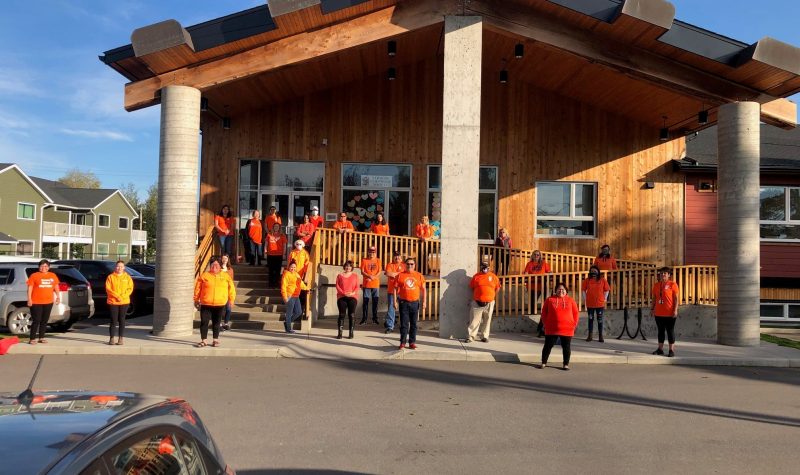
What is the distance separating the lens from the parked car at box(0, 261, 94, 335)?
13.4m

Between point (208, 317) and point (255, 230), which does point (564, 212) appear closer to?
point (255, 230)

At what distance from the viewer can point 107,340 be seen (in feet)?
40.8

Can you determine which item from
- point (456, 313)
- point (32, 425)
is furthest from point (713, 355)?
point (32, 425)

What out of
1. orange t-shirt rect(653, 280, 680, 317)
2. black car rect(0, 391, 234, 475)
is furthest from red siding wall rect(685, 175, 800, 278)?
black car rect(0, 391, 234, 475)

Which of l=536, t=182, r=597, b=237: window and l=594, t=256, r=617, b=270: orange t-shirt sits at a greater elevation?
l=536, t=182, r=597, b=237: window

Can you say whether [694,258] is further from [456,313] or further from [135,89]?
[135,89]

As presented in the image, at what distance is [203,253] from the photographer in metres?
15.9

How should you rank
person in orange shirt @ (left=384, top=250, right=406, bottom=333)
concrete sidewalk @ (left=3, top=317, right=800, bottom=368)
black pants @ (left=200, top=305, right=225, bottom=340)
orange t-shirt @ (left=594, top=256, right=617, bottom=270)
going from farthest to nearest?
orange t-shirt @ (left=594, top=256, right=617, bottom=270) → person in orange shirt @ (left=384, top=250, right=406, bottom=333) → black pants @ (left=200, top=305, right=225, bottom=340) → concrete sidewalk @ (left=3, top=317, right=800, bottom=368)

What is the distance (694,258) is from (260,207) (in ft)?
44.0

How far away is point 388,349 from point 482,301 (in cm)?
226

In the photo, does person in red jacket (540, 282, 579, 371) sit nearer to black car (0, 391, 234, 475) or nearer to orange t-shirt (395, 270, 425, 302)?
orange t-shirt (395, 270, 425, 302)

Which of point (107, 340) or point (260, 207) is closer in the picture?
point (107, 340)

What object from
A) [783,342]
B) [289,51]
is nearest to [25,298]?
[289,51]

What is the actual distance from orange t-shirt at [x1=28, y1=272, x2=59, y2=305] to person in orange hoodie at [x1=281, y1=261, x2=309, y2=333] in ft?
14.8
